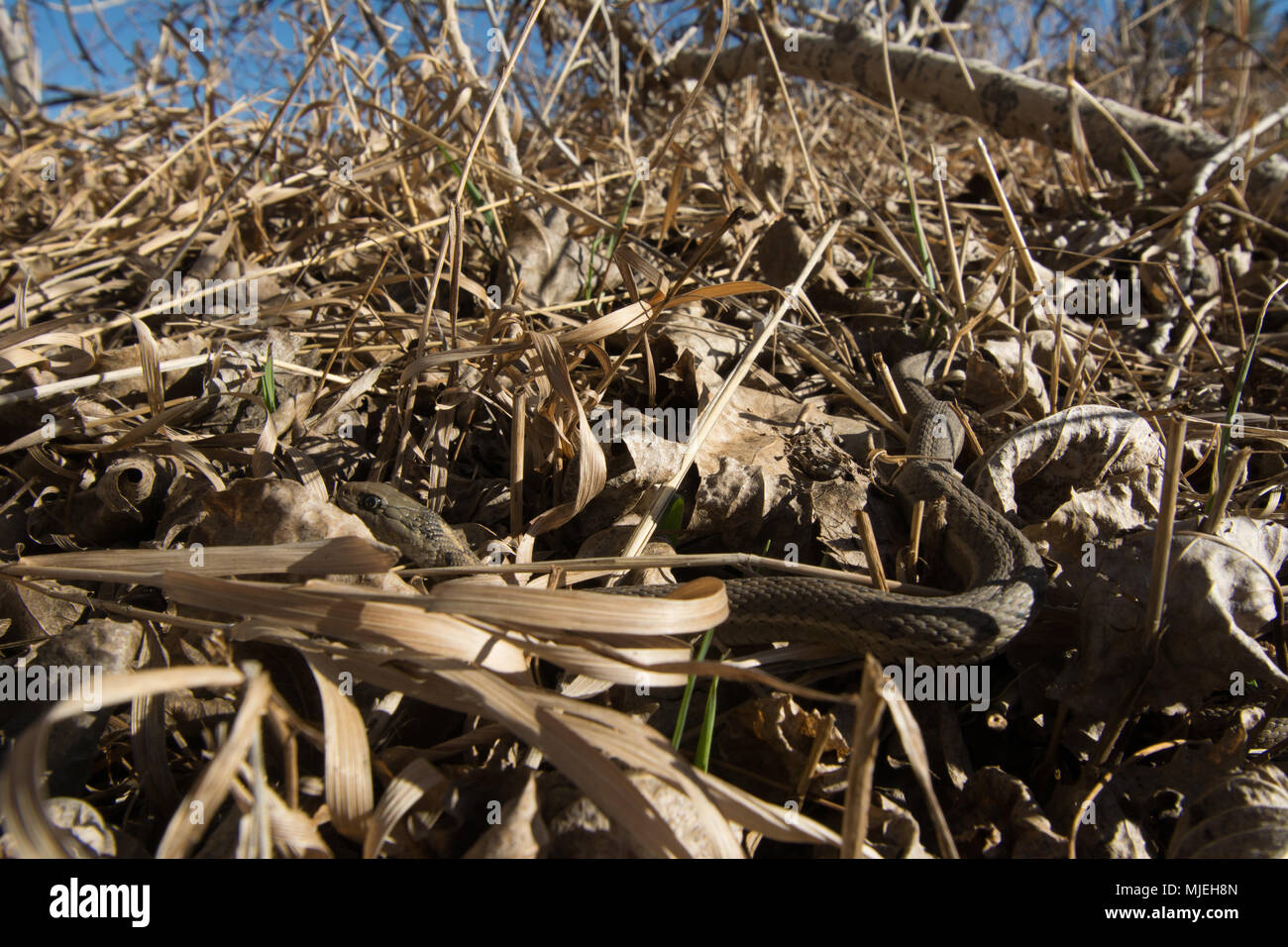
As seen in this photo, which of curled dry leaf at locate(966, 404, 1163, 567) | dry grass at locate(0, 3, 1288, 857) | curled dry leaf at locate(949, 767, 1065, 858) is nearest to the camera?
dry grass at locate(0, 3, 1288, 857)

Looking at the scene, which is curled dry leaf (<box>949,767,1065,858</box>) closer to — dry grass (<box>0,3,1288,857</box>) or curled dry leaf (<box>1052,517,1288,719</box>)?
dry grass (<box>0,3,1288,857</box>)

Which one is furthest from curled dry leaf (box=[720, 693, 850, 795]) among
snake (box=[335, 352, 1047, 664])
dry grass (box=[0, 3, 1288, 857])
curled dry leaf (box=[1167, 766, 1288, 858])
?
curled dry leaf (box=[1167, 766, 1288, 858])

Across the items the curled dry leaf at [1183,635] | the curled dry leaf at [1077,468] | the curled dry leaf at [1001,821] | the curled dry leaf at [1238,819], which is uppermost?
the curled dry leaf at [1077,468]

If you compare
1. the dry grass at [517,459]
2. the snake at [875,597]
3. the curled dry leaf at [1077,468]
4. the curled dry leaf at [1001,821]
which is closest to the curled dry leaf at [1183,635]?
the dry grass at [517,459]

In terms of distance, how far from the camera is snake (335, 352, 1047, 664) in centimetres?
250

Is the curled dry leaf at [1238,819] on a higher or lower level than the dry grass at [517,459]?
lower

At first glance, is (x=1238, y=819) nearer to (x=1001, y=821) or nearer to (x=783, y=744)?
(x=1001, y=821)

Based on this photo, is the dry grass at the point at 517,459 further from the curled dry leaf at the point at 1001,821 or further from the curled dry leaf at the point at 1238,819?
the curled dry leaf at the point at 1238,819

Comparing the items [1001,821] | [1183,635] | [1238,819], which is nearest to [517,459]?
[1001,821]

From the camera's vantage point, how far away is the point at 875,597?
2.57 metres

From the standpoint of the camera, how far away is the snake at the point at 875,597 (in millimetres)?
2504

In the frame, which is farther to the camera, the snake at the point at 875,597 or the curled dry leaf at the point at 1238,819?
the snake at the point at 875,597

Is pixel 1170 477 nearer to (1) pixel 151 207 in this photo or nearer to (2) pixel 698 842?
(2) pixel 698 842

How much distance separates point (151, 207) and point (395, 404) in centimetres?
280
